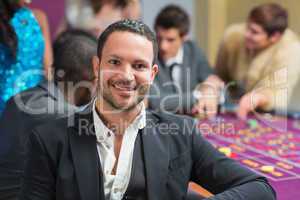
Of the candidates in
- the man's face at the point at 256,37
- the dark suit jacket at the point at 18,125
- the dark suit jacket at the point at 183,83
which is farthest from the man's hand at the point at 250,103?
the dark suit jacket at the point at 18,125

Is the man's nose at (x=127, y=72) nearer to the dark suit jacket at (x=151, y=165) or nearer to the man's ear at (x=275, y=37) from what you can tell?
the dark suit jacket at (x=151, y=165)

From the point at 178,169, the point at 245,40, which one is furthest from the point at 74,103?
the point at 245,40

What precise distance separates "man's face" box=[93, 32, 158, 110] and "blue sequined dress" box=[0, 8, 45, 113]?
1.07 meters

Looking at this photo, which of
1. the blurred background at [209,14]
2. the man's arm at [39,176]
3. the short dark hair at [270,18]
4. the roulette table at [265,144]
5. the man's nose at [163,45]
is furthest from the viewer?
the blurred background at [209,14]

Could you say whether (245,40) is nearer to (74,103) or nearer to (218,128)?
(218,128)

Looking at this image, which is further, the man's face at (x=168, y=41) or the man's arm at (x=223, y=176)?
the man's face at (x=168, y=41)

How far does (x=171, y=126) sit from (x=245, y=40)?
2089 mm

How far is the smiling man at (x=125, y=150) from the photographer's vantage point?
4.43 ft

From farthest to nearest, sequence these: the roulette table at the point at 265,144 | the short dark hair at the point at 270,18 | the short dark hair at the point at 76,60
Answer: the short dark hair at the point at 270,18, the short dark hair at the point at 76,60, the roulette table at the point at 265,144

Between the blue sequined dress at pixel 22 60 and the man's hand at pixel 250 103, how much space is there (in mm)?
1202

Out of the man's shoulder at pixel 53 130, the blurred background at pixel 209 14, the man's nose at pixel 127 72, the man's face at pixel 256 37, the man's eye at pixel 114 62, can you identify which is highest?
the blurred background at pixel 209 14

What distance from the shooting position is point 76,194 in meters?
1.35

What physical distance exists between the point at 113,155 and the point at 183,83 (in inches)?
71.3

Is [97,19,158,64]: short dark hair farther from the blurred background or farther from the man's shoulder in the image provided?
the blurred background
